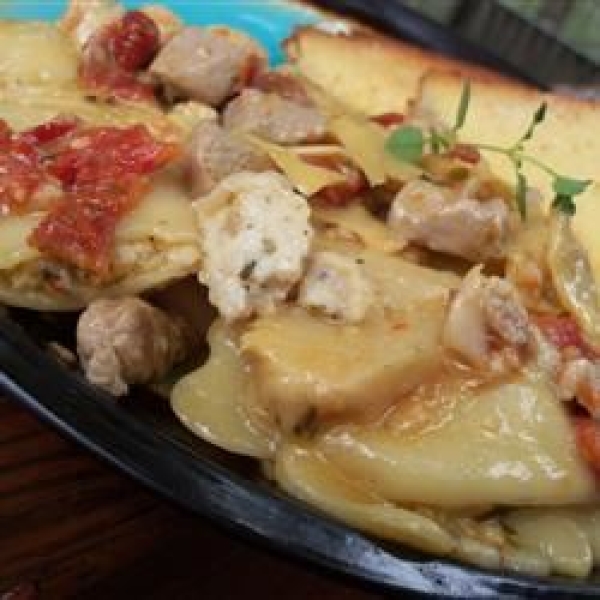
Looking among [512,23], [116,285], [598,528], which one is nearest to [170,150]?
[116,285]

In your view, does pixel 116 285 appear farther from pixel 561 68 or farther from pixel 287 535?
pixel 561 68

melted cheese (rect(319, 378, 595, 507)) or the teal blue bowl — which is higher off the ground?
melted cheese (rect(319, 378, 595, 507))

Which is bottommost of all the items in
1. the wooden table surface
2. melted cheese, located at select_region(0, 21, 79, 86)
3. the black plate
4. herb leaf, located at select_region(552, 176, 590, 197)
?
the wooden table surface

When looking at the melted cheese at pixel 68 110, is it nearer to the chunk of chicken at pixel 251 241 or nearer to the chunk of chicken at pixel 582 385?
the chunk of chicken at pixel 251 241

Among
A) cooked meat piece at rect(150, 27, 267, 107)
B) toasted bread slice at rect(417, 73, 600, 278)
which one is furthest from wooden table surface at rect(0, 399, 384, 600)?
toasted bread slice at rect(417, 73, 600, 278)

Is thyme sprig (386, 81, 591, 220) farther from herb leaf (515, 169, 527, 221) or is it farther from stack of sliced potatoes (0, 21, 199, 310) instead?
stack of sliced potatoes (0, 21, 199, 310)

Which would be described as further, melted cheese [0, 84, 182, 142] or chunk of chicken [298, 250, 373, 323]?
melted cheese [0, 84, 182, 142]
